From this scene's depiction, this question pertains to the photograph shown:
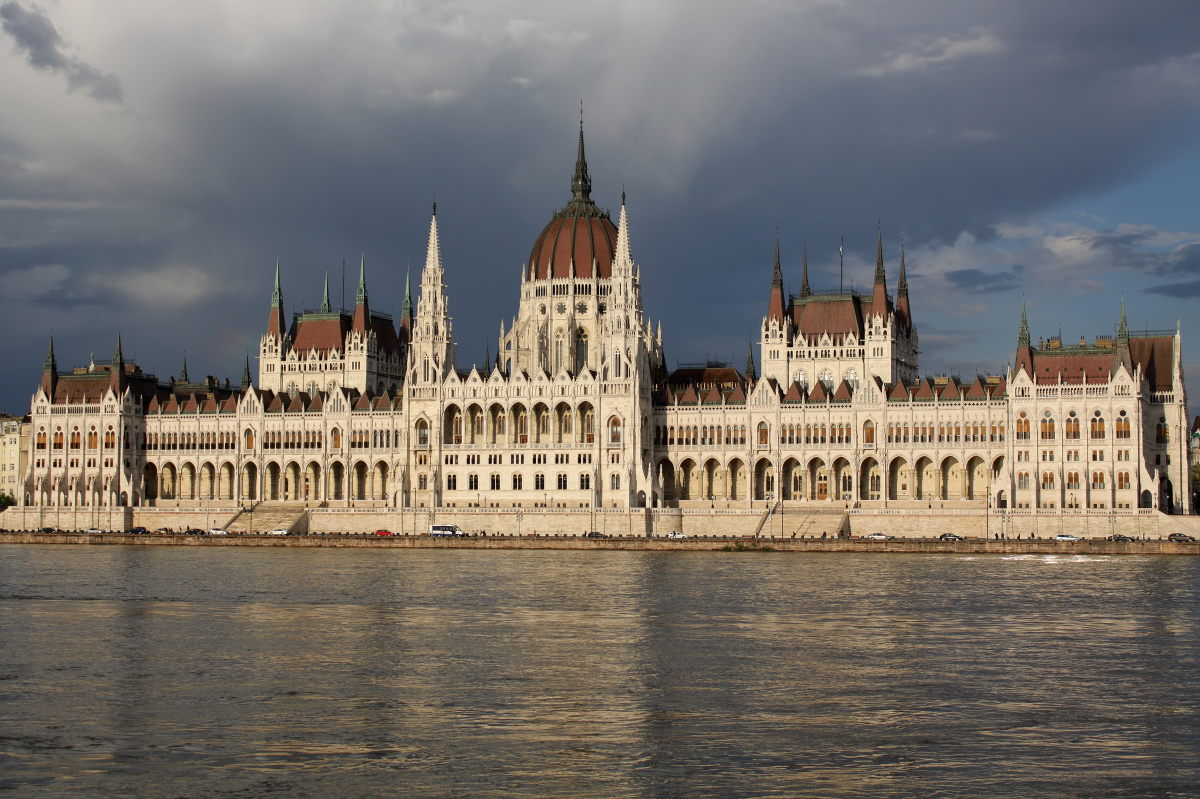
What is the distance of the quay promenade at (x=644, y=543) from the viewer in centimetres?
9681

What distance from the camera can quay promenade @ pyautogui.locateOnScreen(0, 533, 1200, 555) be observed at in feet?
318

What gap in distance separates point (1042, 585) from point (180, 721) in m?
47.5

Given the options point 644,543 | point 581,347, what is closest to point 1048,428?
point 644,543

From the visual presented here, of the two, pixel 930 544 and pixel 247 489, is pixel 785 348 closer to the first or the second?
pixel 930 544

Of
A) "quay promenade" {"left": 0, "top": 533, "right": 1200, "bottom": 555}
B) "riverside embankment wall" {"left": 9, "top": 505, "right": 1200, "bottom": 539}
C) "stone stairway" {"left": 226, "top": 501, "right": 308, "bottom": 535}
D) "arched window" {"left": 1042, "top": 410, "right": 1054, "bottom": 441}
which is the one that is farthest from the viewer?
"stone stairway" {"left": 226, "top": 501, "right": 308, "bottom": 535}

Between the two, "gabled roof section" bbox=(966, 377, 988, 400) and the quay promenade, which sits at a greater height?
"gabled roof section" bbox=(966, 377, 988, 400)

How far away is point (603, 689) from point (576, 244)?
309 ft

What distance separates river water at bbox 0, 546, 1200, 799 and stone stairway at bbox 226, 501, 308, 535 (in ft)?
155

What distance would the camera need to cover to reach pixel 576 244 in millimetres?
132625

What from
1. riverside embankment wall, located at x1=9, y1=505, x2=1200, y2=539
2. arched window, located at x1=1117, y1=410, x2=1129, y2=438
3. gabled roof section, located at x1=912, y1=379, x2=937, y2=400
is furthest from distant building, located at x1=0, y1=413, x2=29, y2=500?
arched window, located at x1=1117, y1=410, x2=1129, y2=438

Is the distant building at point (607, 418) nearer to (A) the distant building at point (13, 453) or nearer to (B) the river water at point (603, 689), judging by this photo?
(A) the distant building at point (13, 453)

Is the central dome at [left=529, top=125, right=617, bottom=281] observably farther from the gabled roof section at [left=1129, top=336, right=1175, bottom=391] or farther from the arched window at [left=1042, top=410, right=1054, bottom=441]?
the gabled roof section at [left=1129, top=336, right=1175, bottom=391]

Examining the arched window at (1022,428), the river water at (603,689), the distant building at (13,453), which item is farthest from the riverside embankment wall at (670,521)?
the river water at (603,689)

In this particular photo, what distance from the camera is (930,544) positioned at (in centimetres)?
9956
